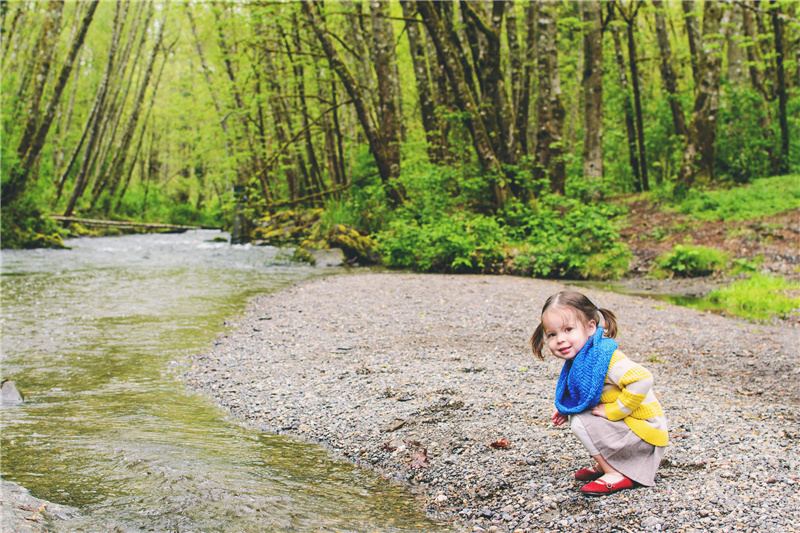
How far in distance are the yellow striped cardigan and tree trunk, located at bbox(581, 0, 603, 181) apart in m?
12.7

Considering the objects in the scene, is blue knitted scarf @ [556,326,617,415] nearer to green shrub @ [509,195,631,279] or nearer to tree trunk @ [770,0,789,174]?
green shrub @ [509,195,631,279]

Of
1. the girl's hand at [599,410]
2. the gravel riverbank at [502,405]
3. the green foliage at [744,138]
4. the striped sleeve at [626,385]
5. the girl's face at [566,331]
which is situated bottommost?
the gravel riverbank at [502,405]

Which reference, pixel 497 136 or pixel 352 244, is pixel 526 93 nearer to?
pixel 497 136

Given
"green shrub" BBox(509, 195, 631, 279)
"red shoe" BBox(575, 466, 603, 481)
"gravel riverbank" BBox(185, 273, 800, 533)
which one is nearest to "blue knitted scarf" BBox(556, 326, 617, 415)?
"red shoe" BBox(575, 466, 603, 481)

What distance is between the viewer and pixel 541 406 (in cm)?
387

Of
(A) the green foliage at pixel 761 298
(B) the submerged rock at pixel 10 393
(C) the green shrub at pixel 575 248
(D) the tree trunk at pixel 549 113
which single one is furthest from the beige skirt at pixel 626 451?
(D) the tree trunk at pixel 549 113

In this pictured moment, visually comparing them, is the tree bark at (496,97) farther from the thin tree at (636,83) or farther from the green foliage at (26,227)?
the green foliage at (26,227)

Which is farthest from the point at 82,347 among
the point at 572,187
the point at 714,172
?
the point at 714,172

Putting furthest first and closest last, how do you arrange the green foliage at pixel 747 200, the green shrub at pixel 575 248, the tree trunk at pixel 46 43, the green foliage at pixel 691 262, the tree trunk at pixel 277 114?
the tree trunk at pixel 277 114 → the green foliage at pixel 747 200 → the tree trunk at pixel 46 43 → the green shrub at pixel 575 248 → the green foliage at pixel 691 262

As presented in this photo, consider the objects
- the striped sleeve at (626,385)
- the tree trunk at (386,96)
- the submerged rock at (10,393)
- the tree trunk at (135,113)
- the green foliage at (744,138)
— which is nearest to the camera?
the striped sleeve at (626,385)

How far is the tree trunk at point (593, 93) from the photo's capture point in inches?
572

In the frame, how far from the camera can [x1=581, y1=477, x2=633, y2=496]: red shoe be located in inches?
105

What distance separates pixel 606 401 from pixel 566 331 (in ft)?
1.27

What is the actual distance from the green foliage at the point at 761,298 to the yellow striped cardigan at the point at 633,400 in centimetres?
606
